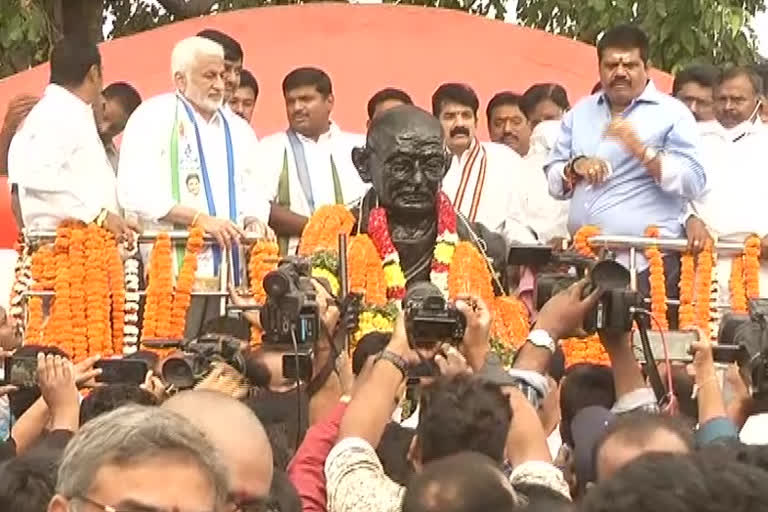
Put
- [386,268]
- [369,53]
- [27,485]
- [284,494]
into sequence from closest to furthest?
[27,485]
[284,494]
[386,268]
[369,53]

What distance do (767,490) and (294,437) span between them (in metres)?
3.96

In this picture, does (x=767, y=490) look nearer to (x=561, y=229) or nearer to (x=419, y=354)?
(x=419, y=354)

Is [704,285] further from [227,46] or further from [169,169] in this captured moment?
[227,46]

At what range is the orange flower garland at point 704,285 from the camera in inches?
400

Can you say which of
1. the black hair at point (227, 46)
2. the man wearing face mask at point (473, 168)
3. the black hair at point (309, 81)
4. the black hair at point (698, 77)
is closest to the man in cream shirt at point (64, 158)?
the black hair at point (227, 46)

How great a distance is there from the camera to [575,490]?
6438 mm

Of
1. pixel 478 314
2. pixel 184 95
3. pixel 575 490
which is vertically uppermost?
pixel 184 95

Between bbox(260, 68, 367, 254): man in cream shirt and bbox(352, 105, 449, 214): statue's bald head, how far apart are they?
147cm

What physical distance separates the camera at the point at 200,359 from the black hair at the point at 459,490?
2.62 m

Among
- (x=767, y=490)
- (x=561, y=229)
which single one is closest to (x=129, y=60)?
(x=561, y=229)

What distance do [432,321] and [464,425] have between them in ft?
4.20

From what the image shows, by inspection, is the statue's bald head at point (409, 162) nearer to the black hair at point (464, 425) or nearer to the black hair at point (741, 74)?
the black hair at point (741, 74)

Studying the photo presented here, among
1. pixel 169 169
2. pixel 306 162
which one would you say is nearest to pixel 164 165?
pixel 169 169

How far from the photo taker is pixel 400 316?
6902 mm
